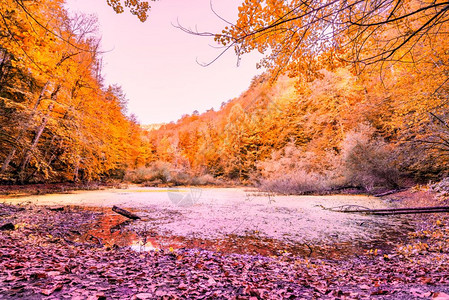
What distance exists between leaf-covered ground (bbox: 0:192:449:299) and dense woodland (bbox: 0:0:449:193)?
2198 millimetres

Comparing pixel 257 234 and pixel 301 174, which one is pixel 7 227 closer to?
pixel 257 234

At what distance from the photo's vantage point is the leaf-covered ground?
60.5 inches

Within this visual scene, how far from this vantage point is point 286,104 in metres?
25.0

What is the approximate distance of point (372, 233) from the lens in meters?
4.14

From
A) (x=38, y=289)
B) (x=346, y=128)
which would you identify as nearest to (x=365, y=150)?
(x=346, y=128)

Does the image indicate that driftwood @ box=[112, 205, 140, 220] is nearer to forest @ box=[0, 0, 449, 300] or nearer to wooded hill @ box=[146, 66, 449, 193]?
forest @ box=[0, 0, 449, 300]

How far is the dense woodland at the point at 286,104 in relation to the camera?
121 inches

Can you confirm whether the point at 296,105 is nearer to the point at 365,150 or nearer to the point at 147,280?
the point at 365,150

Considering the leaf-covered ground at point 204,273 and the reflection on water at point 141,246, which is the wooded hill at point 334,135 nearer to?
the leaf-covered ground at point 204,273

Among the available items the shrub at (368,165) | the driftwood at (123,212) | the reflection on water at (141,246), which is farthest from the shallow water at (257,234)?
the shrub at (368,165)

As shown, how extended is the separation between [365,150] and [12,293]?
1309 cm

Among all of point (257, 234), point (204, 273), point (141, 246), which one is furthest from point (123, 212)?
point (204, 273)

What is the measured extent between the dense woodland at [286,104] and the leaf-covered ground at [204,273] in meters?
2.20

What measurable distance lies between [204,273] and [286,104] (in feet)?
83.2
